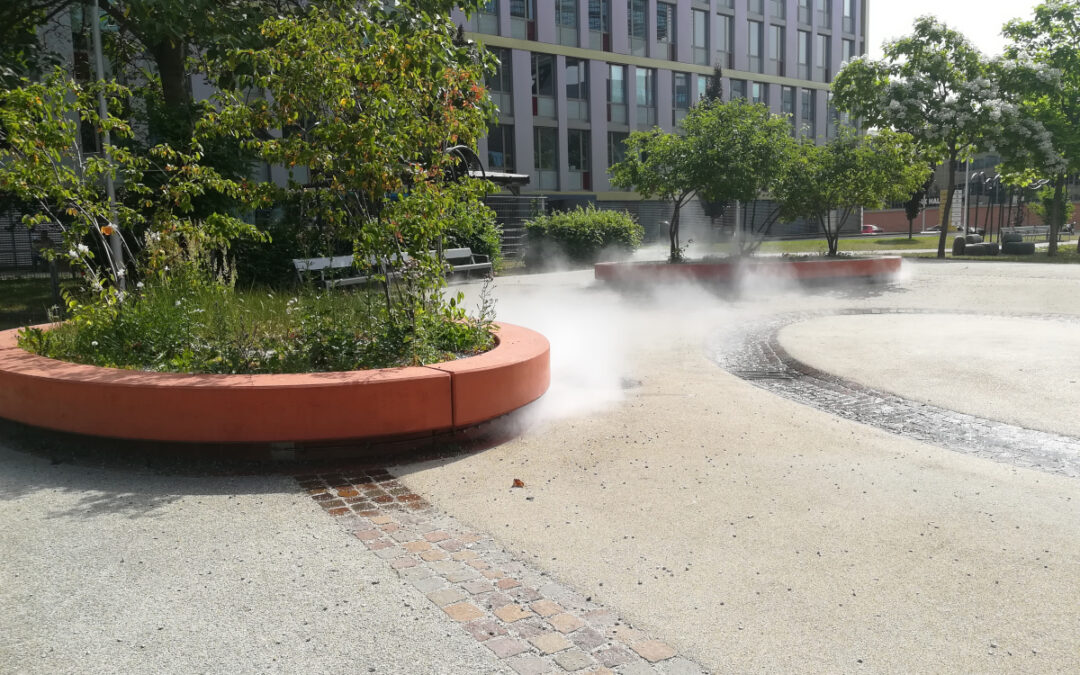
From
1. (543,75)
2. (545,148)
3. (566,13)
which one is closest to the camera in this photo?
(543,75)

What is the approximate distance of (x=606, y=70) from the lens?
120 feet

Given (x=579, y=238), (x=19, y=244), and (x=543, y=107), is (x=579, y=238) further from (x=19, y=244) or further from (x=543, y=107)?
(x=19, y=244)

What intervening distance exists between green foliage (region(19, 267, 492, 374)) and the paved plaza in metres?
0.87

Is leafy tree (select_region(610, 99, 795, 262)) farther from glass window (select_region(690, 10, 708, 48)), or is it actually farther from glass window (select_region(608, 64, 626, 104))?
glass window (select_region(690, 10, 708, 48))

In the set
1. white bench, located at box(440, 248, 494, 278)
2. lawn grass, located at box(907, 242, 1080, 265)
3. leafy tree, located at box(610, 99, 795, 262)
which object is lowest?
lawn grass, located at box(907, 242, 1080, 265)

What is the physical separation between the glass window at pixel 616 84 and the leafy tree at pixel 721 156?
67.1 ft

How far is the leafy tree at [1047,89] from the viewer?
24812 millimetres

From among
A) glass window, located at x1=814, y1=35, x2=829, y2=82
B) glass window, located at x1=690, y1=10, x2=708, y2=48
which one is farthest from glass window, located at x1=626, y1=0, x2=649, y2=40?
glass window, located at x1=814, y1=35, x2=829, y2=82

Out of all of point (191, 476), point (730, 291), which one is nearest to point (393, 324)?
point (191, 476)

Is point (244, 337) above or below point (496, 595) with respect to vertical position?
above

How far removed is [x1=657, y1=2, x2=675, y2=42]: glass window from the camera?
38.7m

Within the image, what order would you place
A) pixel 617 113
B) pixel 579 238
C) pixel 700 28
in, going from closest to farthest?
pixel 579 238
pixel 617 113
pixel 700 28

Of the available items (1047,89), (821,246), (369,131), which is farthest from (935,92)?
(369,131)

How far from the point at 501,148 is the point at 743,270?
1907cm
